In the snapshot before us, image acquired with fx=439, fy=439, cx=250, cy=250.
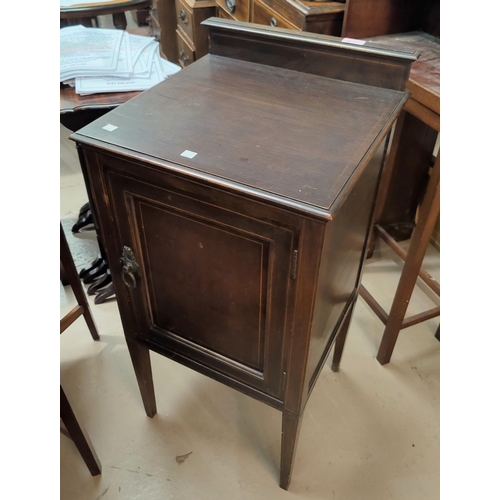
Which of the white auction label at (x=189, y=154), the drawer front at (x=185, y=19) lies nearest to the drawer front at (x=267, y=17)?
the drawer front at (x=185, y=19)

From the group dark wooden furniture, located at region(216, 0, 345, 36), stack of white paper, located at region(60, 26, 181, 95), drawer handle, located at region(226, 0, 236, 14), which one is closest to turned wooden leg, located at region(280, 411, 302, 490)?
dark wooden furniture, located at region(216, 0, 345, 36)

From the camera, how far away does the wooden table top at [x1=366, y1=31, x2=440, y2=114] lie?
1.02m

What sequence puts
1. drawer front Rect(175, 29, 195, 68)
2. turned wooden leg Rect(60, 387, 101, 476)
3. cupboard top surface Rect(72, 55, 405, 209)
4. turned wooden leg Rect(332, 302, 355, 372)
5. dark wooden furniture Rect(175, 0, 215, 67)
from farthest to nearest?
drawer front Rect(175, 29, 195, 68) → dark wooden furniture Rect(175, 0, 215, 67) → turned wooden leg Rect(332, 302, 355, 372) → turned wooden leg Rect(60, 387, 101, 476) → cupboard top surface Rect(72, 55, 405, 209)

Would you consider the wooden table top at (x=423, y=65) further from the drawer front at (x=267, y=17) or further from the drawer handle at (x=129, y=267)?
the drawer handle at (x=129, y=267)

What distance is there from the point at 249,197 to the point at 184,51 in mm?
1506

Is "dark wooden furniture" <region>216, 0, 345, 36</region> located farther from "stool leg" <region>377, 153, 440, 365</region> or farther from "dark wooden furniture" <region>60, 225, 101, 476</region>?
"dark wooden furniture" <region>60, 225, 101, 476</region>

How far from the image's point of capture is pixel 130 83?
1.44 m

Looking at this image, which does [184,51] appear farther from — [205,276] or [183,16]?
[205,276]

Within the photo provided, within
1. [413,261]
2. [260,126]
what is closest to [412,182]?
[413,261]

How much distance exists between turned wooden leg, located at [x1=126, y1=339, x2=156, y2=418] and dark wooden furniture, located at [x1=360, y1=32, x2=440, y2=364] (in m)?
0.74

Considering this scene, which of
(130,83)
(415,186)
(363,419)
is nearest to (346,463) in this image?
(363,419)

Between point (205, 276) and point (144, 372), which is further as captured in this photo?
point (144, 372)

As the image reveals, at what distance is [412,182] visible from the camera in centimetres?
171

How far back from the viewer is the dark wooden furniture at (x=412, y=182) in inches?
41.8
